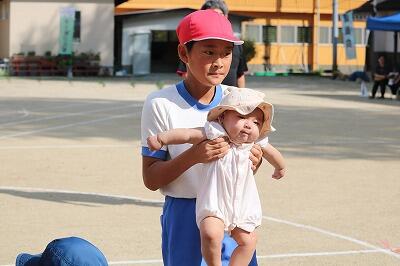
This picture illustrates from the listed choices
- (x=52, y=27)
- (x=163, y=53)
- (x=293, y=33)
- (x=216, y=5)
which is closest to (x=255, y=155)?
(x=216, y=5)

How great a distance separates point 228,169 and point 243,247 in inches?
13.3

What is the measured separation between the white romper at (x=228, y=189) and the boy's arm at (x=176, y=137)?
0.04 m

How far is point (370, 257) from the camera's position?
288 inches

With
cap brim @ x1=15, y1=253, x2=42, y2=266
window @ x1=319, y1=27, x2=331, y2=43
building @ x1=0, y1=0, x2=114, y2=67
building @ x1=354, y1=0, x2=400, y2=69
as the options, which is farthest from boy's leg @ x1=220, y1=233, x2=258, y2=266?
window @ x1=319, y1=27, x2=331, y2=43

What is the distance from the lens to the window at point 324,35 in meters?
65.8

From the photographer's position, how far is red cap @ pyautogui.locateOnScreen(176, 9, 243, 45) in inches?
159

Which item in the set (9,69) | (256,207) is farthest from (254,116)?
(9,69)

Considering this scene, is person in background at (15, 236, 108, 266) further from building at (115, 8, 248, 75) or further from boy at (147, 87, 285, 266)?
building at (115, 8, 248, 75)

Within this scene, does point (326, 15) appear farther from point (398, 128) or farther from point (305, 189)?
point (305, 189)

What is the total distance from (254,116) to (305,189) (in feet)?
22.3

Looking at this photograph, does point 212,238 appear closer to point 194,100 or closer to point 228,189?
point 228,189

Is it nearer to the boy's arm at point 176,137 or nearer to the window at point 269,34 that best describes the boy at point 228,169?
the boy's arm at point 176,137

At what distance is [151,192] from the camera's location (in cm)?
1034

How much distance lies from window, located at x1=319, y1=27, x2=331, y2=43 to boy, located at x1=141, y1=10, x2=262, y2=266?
62399mm
